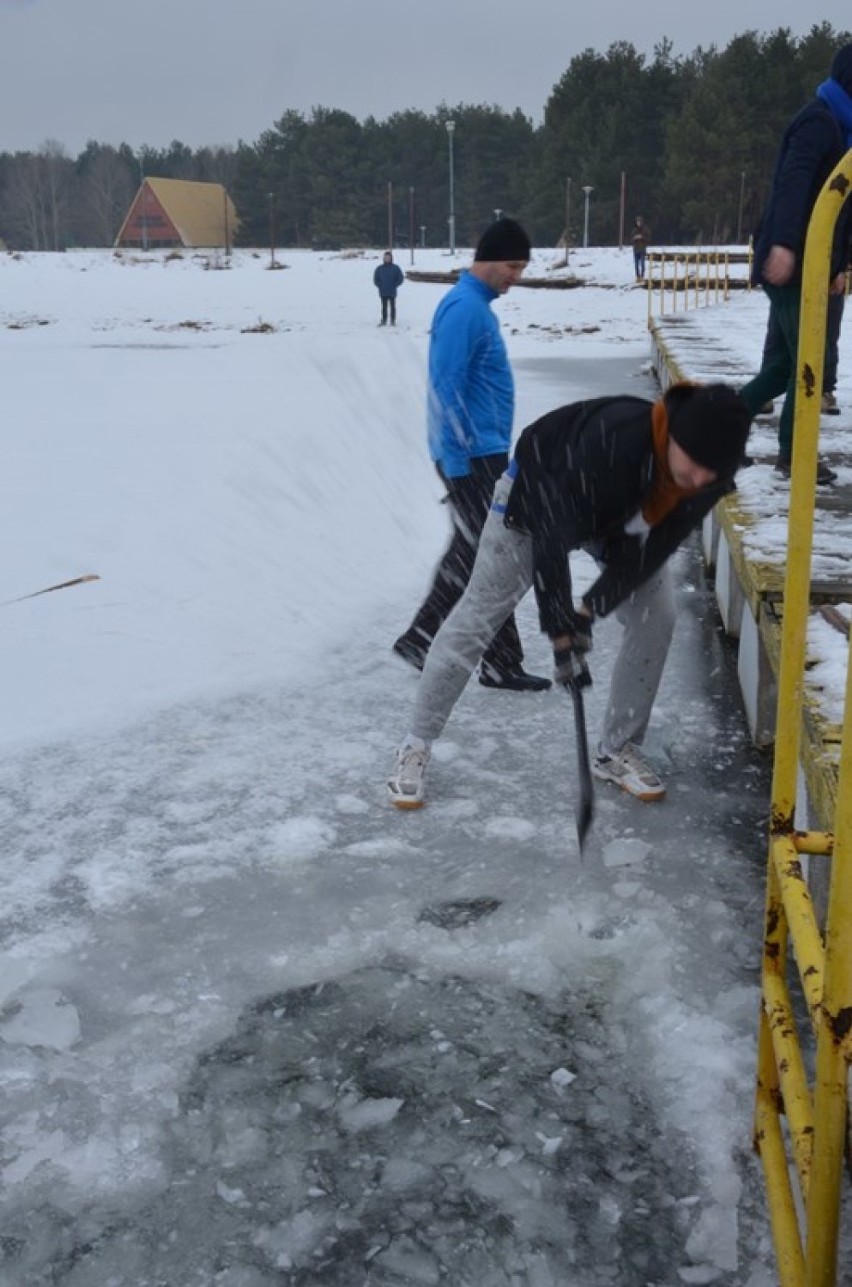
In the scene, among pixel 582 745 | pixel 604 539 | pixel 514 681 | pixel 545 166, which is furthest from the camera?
pixel 545 166

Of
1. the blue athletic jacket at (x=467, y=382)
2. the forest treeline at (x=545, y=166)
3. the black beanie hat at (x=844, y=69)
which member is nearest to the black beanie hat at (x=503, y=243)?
the blue athletic jacket at (x=467, y=382)

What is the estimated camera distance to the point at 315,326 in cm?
2420

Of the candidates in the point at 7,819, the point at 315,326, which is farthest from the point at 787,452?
the point at 315,326

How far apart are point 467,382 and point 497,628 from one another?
1.04m

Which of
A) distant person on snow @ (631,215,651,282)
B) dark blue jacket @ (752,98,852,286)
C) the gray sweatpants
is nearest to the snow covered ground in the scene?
the gray sweatpants

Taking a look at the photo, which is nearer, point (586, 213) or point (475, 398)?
point (475, 398)

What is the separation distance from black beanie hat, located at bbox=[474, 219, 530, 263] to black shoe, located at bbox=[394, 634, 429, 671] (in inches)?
59.0

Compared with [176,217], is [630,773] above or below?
below

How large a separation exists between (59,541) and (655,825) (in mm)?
→ 4248

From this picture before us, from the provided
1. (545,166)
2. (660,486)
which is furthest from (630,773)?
(545,166)

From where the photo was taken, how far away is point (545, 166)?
50.9 meters

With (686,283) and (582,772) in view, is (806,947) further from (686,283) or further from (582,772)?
(686,283)

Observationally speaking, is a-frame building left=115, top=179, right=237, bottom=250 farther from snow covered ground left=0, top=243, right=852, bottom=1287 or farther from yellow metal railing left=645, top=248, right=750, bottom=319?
snow covered ground left=0, top=243, right=852, bottom=1287

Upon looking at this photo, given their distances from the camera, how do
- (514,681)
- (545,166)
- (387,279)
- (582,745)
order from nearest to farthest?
(582,745) → (514,681) → (387,279) → (545,166)
